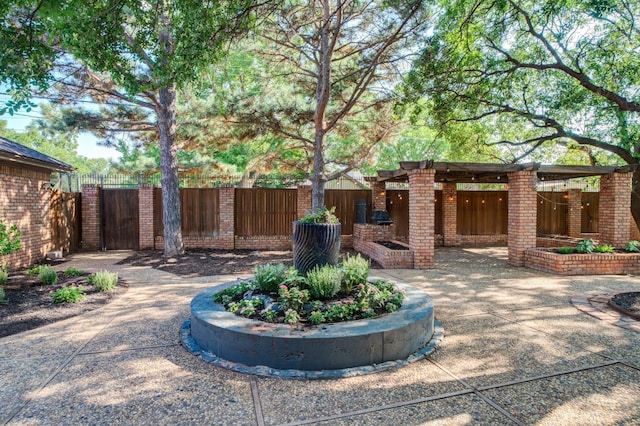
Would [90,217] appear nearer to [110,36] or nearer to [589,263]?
[110,36]

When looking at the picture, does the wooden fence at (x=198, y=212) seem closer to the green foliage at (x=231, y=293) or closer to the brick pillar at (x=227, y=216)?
the brick pillar at (x=227, y=216)

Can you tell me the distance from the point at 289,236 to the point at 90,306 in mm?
6423

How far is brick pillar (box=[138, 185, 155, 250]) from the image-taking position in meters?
10.4

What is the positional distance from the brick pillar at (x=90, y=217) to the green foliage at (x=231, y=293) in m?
8.12

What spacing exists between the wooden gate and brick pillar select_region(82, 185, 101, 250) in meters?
0.14

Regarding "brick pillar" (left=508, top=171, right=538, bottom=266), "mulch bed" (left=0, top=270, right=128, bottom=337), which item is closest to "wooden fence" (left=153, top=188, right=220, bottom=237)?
"mulch bed" (left=0, top=270, right=128, bottom=337)

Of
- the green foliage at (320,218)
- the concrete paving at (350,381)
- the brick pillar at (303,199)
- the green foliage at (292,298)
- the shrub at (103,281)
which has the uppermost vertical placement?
the brick pillar at (303,199)

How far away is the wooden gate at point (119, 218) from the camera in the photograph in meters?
10.7

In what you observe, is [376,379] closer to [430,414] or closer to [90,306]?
[430,414]

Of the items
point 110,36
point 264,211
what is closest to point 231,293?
point 110,36

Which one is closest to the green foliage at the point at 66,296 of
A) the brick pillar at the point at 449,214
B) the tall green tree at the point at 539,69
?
the tall green tree at the point at 539,69

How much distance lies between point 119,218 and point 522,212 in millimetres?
11008

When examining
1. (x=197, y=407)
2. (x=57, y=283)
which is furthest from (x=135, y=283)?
(x=197, y=407)

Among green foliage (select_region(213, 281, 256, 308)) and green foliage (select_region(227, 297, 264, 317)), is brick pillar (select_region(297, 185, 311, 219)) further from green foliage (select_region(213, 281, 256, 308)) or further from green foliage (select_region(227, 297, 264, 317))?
green foliage (select_region(227, 297, 264, 317))
